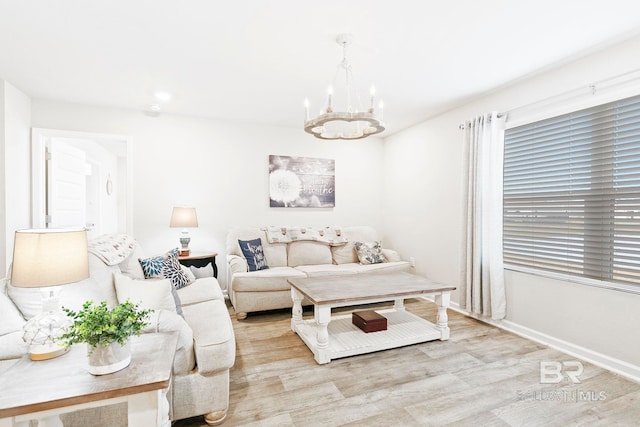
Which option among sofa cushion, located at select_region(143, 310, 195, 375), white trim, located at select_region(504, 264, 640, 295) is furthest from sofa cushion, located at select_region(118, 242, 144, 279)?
white trim, located at select_region(504, 264, 640, 295)

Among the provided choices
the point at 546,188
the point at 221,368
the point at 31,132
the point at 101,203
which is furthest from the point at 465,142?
the point at 101,203

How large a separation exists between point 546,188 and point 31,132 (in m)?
5.44

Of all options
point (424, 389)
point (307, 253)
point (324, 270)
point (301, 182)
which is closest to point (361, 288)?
point (424, 389)

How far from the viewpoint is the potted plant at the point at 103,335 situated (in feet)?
3.89

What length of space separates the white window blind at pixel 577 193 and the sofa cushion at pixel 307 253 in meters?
2.24

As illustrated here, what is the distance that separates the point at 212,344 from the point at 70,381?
2.22ft

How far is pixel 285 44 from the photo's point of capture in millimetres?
2371

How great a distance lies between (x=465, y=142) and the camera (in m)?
3.52

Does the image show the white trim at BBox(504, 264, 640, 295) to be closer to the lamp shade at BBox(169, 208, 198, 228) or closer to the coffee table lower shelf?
the coffee table lower shelf

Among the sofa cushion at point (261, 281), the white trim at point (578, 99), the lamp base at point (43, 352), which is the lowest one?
the sofa cushion at point (261, 281)

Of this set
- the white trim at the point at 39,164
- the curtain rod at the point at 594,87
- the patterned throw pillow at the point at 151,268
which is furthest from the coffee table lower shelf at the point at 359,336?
the white trim at the point at 39,164

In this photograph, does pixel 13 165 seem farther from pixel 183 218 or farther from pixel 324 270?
pixel 324 270

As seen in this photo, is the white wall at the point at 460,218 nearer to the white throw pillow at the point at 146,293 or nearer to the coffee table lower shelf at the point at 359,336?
the coffee table lower shelf at the point at 359,336

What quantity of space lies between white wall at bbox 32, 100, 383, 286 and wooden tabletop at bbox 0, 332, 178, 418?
295cm
